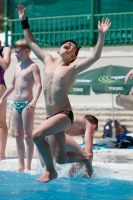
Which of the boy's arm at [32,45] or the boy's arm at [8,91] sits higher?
the boy's arm at [32,45]

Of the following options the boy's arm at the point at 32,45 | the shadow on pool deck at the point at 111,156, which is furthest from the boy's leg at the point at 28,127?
the shadow on pool deck at the point at 111,156

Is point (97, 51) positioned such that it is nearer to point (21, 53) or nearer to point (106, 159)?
point (21, 53)

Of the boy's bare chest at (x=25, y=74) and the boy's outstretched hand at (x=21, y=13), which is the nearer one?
the boy's outstretched hand at (x=21, y=13)

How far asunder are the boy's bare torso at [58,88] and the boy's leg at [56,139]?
0.14 m

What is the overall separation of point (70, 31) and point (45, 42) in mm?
1034

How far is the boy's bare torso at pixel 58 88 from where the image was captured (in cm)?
613

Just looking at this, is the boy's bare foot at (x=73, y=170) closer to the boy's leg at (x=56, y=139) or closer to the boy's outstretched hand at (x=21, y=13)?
the boy's leg at (x=56, y=139)

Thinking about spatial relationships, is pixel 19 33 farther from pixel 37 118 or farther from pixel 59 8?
pixel 37 118

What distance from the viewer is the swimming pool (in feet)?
18.3

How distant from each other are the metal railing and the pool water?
413 inches

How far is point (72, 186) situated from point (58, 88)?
3.89 ft

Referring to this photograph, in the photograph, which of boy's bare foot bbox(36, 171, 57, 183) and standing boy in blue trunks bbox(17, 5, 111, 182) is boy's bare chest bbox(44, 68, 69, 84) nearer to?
standing boy in blue trunks bbox(17, 5, 111, 182)

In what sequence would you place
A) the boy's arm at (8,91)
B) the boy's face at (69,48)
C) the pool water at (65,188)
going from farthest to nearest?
the boy's arm at (8,91)
the boy's face at (69,48)
the pool water at (65,188)

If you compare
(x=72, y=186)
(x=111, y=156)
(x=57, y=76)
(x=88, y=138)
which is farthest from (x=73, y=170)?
(x=111, y=156)
